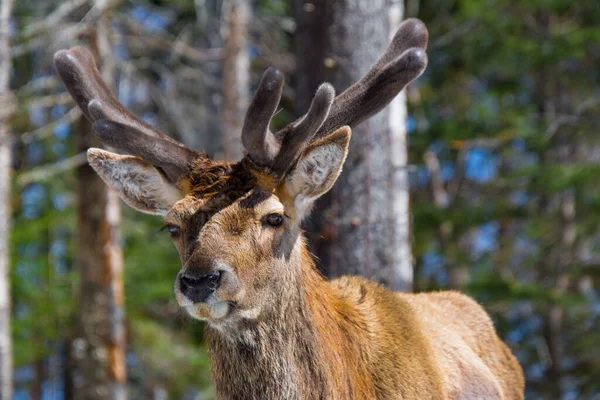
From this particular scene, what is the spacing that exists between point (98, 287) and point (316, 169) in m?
7.05

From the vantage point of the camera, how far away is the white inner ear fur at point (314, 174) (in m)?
4.32

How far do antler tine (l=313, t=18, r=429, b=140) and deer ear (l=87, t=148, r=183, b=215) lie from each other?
98cm

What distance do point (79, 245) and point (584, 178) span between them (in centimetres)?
850

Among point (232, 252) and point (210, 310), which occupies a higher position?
point (232, 252)

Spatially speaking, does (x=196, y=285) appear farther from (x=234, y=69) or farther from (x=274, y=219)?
(x=234, y=69)

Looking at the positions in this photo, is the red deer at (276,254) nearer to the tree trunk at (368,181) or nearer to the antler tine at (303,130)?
the antler tine at (303,130)

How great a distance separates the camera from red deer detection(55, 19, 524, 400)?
4.10 meters

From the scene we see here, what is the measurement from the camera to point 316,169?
439 centimetres

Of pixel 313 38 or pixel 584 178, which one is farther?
pixel 584 178

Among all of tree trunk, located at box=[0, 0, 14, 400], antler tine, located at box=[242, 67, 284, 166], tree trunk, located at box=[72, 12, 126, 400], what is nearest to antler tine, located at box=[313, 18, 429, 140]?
antler tine, located at box=[242, 67, 284, 166]

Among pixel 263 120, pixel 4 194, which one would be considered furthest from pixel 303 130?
pixel 4 194

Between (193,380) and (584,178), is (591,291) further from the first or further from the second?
(193,380)

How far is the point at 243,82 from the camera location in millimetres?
14203

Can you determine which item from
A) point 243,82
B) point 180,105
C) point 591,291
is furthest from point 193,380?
point 591,291
